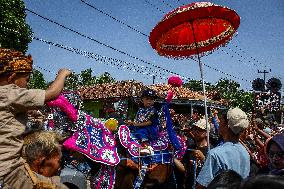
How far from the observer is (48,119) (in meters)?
4.32

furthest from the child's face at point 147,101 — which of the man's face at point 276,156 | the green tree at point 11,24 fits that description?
the green tree at point 11,24

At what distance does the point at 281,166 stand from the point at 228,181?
72.0 inches

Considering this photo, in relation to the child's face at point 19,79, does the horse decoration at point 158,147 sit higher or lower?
lower

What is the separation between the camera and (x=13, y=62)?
245 cm

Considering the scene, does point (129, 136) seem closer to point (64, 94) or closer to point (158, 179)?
point (158, 179)

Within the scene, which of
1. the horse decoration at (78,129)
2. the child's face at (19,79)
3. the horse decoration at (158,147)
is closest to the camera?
the child's face at (19,79)

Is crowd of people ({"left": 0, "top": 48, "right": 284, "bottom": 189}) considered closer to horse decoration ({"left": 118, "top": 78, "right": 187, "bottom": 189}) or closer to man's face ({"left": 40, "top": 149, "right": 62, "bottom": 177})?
man's face ({"left": 40, "top": 149, "right": 62, "bottom": 177})

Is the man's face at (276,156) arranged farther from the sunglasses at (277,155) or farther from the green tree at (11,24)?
the green tree at (11,24)

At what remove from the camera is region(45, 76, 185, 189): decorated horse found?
411 cm

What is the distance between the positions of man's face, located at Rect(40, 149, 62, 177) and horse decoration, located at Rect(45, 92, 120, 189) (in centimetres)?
156

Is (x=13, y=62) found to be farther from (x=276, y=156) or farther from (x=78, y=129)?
(x=276, y=156)

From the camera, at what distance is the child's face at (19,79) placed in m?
2.49

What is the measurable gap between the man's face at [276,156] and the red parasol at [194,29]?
1.34m

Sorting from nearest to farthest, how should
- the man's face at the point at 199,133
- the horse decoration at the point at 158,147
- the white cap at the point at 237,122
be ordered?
1. the white cap at the point at 237,122
2. the man's face at the point at 199,133
3. the horse decoration at the point at 158,147
